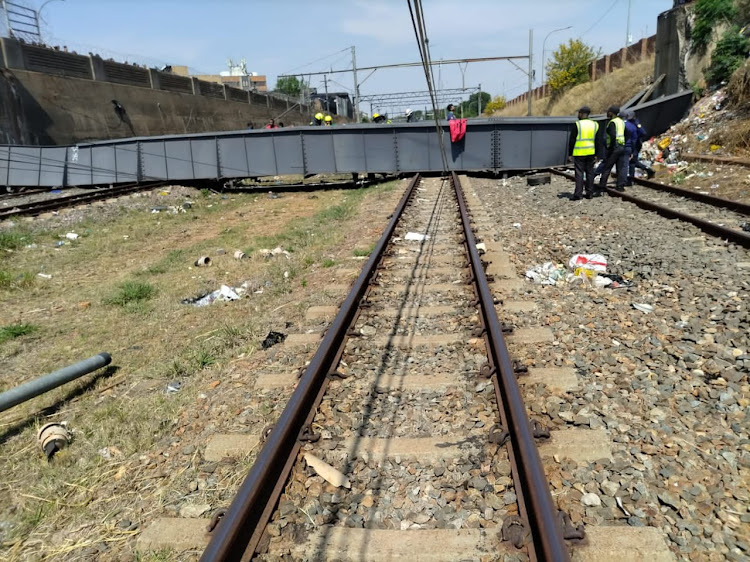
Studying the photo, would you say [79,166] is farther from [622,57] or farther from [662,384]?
[622,57]

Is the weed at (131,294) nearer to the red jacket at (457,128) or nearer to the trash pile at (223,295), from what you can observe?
the trash pile at (223,295)

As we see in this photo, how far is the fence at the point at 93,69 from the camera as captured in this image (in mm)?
23906

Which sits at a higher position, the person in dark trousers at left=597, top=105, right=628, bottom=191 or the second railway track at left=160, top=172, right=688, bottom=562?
the person in dark trousers at left=597, top=105, right=628, bottom=191

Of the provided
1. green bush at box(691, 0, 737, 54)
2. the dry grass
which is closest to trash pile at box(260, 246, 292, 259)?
green bush at box(691, 0, 737, 54)

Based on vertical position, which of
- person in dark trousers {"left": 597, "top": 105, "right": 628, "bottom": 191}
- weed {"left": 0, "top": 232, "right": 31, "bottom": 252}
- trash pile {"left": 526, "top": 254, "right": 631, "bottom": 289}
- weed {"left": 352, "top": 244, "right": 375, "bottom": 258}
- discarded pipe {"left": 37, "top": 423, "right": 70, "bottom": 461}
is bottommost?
discarded pipe {"left": 37, "top": 423, "right": 70, "bottom": 461}

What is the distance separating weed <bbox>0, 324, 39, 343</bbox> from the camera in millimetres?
5496

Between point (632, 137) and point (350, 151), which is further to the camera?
point (350, 151)

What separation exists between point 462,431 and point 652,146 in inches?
652

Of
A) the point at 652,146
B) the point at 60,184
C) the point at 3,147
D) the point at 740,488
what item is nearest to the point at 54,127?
the point at 3,147

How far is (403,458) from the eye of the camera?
2818 mm

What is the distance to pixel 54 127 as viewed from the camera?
25359 mm

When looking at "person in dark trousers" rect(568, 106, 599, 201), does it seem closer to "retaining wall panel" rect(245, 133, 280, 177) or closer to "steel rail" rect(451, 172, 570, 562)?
"steel rail" rect(451, 172, 570, 562)

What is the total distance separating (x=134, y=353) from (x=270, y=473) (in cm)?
293

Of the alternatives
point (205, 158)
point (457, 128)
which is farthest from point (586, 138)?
point (205, 158)
